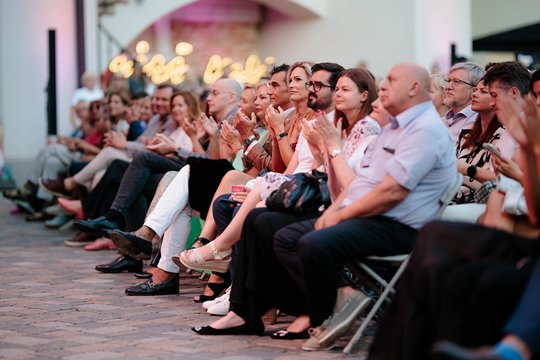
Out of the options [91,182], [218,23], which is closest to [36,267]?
[91,182]

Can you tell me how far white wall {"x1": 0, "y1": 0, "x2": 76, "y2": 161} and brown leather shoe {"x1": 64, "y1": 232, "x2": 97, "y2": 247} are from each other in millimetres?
7712

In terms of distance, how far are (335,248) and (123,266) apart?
3.52 meters

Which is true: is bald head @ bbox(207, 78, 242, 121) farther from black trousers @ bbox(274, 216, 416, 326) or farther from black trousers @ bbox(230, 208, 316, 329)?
black trousers @ bbox(274, 216, 416, 326)

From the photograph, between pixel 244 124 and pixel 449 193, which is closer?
pixel 449 193

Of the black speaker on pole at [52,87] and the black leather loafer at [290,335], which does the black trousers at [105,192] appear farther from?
the black speaker on pole at [52,87]

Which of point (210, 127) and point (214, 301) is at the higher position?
point (210, 127)

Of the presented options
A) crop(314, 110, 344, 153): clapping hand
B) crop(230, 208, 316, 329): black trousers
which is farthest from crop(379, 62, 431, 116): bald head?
crop(230, 208, 316, 329): black trousers

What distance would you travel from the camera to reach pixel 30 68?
17.4m

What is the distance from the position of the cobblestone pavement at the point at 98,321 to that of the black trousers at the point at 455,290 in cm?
117

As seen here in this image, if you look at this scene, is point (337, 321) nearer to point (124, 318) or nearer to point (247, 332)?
point (247, 332)

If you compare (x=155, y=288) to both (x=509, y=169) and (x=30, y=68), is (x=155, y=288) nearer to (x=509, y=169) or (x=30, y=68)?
(x=509, y=169)

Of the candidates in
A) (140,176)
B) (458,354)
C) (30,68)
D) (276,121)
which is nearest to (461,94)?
(276,121)

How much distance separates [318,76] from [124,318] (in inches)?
69.4

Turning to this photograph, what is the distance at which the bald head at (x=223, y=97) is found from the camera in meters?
8.12
